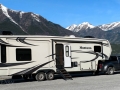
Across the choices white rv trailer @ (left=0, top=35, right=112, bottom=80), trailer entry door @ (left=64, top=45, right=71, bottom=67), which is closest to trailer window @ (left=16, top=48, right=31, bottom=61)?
white rv trailer @ (left=0, top=35, right=112, bottom=80)

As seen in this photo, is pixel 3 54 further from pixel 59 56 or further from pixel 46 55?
pixel 59 56

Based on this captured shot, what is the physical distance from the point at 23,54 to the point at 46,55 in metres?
1.72

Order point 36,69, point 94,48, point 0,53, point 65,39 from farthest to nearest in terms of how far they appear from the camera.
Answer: point 94,48 → point 65,39 → point 36,69 → point 0,53

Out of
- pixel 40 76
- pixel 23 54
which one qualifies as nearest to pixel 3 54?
pixel 23 54

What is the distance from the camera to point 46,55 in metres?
17.7

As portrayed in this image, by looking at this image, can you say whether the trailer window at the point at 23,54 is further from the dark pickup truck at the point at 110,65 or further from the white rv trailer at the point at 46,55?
the dark pickup truck at the point at 110,65

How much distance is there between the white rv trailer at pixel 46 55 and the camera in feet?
53.5

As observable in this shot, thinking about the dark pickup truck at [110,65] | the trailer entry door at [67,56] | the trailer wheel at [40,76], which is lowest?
the trailer wheel at [40,76]

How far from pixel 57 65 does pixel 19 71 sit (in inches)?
118

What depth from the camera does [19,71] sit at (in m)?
16.6

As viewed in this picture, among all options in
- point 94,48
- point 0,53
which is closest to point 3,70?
point 0,53

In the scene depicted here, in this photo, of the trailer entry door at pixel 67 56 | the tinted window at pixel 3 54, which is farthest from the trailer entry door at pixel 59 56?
the tinted window at pixel 3 54

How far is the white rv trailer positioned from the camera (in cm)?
1630

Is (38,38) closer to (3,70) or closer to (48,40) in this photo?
(48,40)
